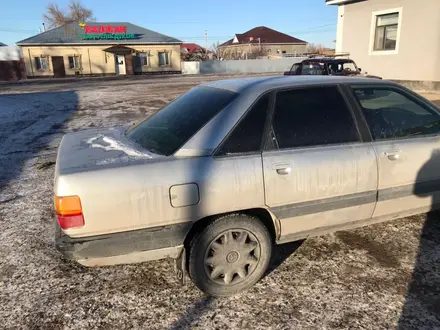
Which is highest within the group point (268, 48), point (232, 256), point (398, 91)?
point (268, 48)

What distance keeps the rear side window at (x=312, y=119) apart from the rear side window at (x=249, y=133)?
112mm

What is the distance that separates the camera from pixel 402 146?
305 centimetres

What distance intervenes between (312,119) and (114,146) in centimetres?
161

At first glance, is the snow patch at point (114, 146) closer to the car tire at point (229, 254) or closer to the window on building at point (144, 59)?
the car tire at point (229, 254)

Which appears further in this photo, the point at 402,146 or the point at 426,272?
the point at 402,146

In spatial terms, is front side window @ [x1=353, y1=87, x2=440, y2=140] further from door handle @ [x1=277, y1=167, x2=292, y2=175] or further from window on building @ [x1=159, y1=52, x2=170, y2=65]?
window on building @ [x1=159, y1=52, x2=170, y2=65]

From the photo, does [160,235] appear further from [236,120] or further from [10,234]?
[10,234]

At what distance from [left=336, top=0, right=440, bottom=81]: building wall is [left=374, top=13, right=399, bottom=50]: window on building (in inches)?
9.5

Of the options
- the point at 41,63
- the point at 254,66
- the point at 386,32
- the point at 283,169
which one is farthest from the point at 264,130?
the point at 254,66

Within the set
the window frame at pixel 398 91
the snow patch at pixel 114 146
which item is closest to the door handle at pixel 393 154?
the window frame at pixel 398 91

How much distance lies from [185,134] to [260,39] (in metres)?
70.3

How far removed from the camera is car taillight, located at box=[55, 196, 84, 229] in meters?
2.25

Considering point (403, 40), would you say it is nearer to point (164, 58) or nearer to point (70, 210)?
point (70, 210)

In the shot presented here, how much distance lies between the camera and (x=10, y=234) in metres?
3.73
